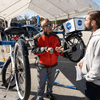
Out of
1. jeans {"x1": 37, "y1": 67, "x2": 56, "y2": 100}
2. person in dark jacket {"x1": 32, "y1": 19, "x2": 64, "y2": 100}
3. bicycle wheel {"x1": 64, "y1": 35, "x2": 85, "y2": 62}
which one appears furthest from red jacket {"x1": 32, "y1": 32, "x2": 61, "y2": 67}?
bicycle wheel {"x1": 64, "y1": 35, "x2": 85, "y2": 62}

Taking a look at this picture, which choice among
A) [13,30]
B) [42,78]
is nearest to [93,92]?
[42,78]

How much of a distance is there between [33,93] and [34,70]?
131 cm

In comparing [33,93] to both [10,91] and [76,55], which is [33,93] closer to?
[10,91]

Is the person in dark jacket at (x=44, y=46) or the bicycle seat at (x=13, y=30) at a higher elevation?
the bicycle seat at (x=13, y=30)

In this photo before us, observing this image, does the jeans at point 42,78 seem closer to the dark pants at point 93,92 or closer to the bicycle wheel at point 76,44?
the dark pants at point 93,92

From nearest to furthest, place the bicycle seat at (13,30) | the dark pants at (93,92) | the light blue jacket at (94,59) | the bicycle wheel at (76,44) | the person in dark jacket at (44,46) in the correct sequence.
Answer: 1. the light blue jacket at (94,59)
2. the dark pants at (93,92)
3. the person in dark jacket at (44,46)
4. the bicycle seat at (13,30)
5. the bicycle wheel at (76,44)

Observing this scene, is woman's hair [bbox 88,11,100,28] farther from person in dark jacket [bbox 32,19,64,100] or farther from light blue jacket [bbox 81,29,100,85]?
person in dark jacket [bbox 32,19,64,100]

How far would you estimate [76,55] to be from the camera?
4.52m

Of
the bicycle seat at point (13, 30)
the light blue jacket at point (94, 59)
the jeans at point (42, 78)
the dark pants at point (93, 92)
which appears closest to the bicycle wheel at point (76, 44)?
the jeans at point (42, 78)

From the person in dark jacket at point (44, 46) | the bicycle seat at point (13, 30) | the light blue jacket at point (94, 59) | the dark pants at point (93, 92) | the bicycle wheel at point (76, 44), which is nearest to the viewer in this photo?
the light blue jacket at point (94, 59)

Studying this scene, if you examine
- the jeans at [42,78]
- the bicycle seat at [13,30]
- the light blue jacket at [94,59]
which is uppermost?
the bicycle seat at [13,30]

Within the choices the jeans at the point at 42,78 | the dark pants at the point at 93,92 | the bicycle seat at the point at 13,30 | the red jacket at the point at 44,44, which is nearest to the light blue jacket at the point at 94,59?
the dark pants at the point at 93,92

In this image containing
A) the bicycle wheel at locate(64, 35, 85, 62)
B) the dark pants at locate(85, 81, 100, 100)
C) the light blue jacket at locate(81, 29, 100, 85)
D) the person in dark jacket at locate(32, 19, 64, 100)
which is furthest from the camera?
the bicycle wheel at locate(64, 35, 85, 62)

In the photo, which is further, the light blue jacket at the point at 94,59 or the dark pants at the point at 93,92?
the dark pants at the point at 93,92
